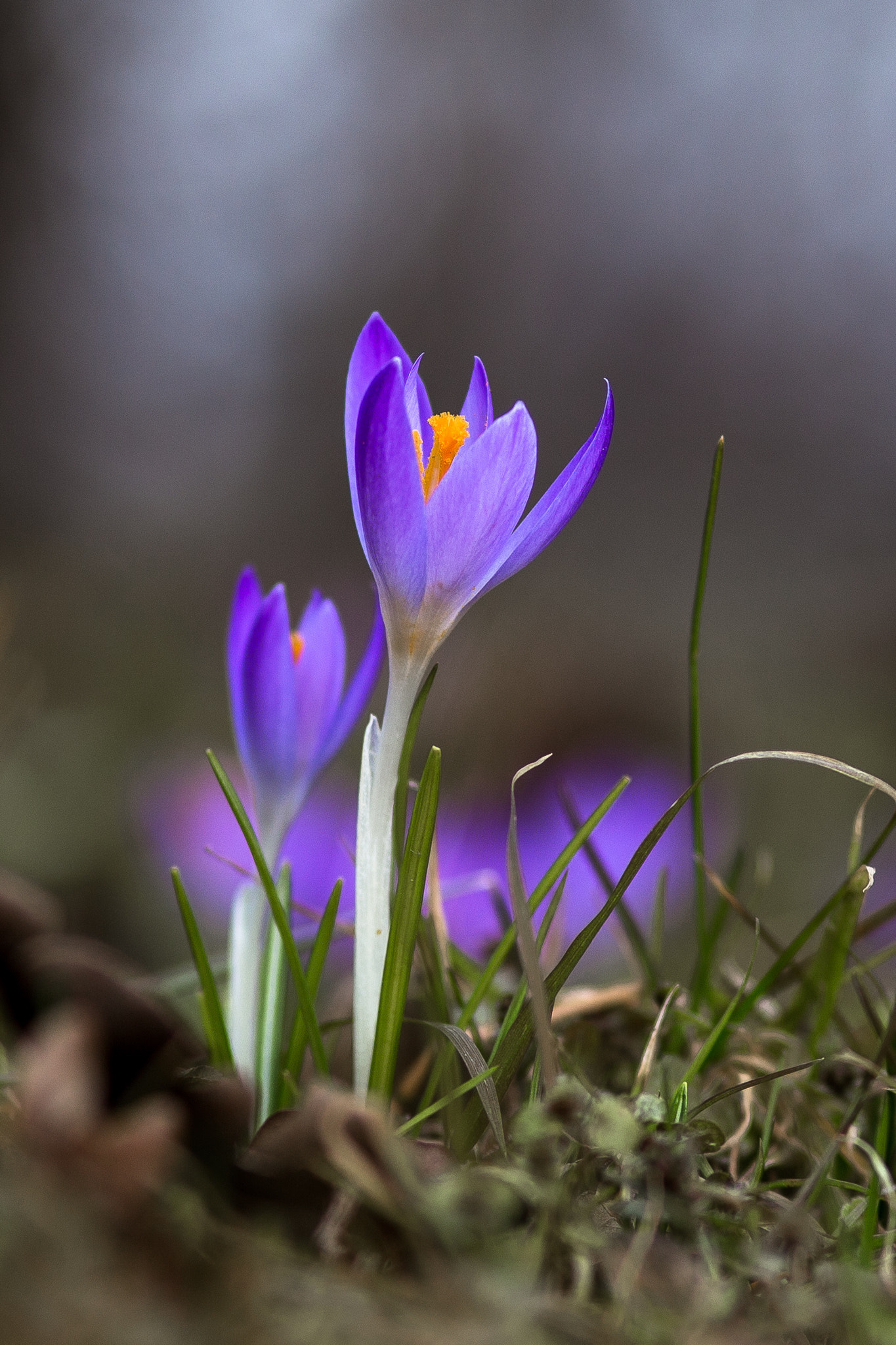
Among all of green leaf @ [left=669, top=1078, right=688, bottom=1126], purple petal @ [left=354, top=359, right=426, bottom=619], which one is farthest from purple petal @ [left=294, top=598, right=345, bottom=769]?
green leaf @ [left=669, top=1078, right=688, bottom=1126]

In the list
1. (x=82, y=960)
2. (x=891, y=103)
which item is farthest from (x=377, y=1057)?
(x=891, y=103)

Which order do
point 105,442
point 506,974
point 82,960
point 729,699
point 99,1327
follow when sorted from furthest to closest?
point 105,442 → point 729,699 → point 506,974 → point 82,960 → point 99,1327

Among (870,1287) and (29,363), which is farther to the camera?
(29,363)

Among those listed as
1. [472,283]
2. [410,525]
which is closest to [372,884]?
[410,525]

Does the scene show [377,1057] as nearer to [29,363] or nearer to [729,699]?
[729,699]

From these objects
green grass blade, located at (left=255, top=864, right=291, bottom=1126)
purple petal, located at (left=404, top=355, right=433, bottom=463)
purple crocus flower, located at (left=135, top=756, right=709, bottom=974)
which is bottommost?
purple crocus flower, located at (left=135, top=756, right=709, bottom=974)

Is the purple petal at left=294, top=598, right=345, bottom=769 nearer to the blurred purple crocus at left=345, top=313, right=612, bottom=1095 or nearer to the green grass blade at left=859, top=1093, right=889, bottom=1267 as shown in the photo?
the blurred purple crocus at left=345, top=313, right=612, bottom=1095

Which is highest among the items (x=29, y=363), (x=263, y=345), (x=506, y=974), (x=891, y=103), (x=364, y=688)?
(x=891, y=103)
